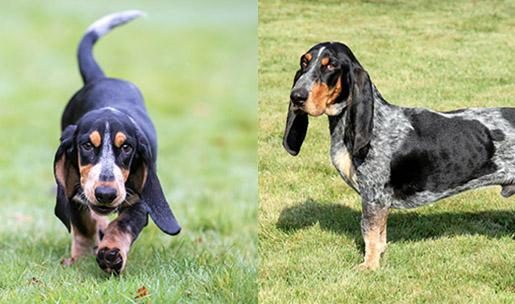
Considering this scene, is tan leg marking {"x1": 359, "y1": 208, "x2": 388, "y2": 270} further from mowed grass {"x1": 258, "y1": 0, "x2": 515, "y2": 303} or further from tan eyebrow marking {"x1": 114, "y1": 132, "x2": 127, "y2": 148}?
tan eyebrow marking {"x1": 114, "y1": 132, "x2": 127, "y2": 148}

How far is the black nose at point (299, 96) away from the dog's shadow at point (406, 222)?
0.67 m

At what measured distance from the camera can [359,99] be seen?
3410 mm

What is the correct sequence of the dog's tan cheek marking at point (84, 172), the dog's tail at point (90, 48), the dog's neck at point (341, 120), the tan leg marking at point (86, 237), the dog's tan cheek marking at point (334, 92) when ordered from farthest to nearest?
the dog's tail at point (90, 48) → the tan leg marking at point (86, 237) → the dog's neck at point (341, 120) → the dog's tan cheek marking at point (334, 92) → the dog's tan cheek marking at point (84, 172)

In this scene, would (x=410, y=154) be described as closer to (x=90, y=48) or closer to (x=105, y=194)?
(x=105, y=194)

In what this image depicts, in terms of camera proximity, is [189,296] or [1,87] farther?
[1,87]

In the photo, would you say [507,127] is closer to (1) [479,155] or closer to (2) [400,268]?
(1) [479,155]

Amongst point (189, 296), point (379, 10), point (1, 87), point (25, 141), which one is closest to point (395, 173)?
point (189, 296)

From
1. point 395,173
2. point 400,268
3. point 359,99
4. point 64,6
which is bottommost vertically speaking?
point 64,6

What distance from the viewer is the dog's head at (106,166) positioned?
3.19 m

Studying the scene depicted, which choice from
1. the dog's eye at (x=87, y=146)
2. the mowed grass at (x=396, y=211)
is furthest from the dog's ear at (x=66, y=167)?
the mowed grass at (x=396, y=211)

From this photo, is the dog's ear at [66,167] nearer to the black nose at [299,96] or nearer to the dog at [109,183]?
the dog at [109,183]

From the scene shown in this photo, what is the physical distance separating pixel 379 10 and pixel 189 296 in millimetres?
2381

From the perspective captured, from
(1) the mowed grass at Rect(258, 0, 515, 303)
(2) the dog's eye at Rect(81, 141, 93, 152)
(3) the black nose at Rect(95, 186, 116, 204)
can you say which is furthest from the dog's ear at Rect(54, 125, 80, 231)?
(1) the mowed grass at Rect(258, 0, 515, 303)

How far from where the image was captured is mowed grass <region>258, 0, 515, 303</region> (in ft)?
10.9
